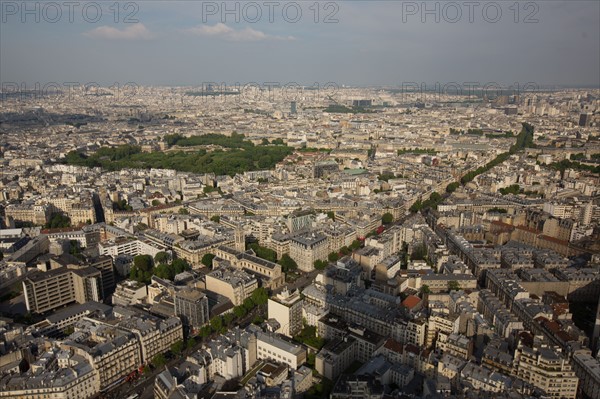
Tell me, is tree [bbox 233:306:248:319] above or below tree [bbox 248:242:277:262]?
below

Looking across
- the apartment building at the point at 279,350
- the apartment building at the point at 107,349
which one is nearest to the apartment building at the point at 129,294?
the apartment building at the point at 107,349

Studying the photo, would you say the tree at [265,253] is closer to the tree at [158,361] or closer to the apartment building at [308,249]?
the apartment building at [308,249]

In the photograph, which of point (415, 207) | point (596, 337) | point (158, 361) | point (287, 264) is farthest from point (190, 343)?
point (415, 207)

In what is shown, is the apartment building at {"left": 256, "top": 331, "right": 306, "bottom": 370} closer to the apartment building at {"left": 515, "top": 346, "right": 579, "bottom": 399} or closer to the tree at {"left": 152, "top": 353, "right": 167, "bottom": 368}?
the tree at {"left": 152, "top": 353, "right": 167, "bottom": 368}

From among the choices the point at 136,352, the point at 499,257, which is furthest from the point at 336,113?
the point at 136,352

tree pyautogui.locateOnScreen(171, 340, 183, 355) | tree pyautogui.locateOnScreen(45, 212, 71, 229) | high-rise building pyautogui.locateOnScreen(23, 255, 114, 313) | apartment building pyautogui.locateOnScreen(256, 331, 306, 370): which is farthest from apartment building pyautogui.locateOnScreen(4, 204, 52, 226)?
apartment building pyautogui.locateOnScreen(256, 331, 306, 370)

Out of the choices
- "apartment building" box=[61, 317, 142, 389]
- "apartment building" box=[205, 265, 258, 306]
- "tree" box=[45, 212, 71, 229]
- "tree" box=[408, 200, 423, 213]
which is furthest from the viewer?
"tree" box=[408, 200, 423, 213]
